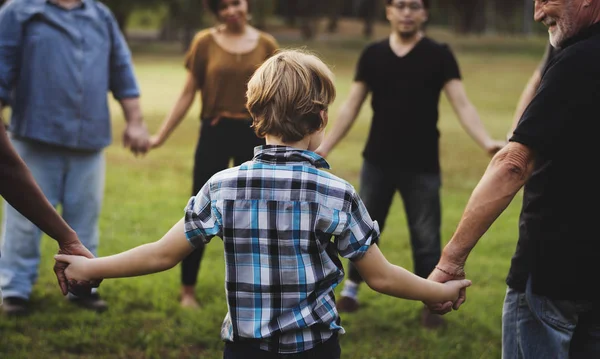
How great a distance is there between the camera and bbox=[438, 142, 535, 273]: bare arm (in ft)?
9.59

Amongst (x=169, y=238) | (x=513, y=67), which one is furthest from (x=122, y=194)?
(x=513, y=67)

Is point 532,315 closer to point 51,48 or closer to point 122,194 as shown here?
point 51,48

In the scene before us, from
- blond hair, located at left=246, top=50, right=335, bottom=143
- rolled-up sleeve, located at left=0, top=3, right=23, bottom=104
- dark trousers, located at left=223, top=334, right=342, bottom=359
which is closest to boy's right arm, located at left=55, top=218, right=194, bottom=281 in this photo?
dark trousers, located at left=223, top=334, right=342, bottom=359

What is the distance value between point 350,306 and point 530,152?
3319 mm

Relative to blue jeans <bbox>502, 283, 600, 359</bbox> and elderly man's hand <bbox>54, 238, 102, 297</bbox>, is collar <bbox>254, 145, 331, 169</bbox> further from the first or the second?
blue jeans <bbox>502, 283, 600, 359</bbox>

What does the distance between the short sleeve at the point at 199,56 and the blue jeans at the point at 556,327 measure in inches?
136

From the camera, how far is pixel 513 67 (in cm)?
3825

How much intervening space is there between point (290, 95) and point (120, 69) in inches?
144

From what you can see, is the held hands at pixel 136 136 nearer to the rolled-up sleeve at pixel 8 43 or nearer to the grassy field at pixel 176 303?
the rolled-up sleeve at pixel 8 43

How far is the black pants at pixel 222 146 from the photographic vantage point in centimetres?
585

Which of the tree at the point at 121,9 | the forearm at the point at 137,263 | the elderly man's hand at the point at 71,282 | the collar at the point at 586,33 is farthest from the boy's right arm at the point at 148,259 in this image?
the tree at the point at 121,9

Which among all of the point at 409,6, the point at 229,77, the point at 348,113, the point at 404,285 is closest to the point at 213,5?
the point at 229,77

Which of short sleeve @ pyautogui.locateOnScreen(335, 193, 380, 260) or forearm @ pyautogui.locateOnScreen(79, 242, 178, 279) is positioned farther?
forearm @ pyautogui.locateOnScreen(79, 242, 178, 279)

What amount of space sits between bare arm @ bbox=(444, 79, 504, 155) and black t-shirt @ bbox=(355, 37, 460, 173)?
0.06 metres
